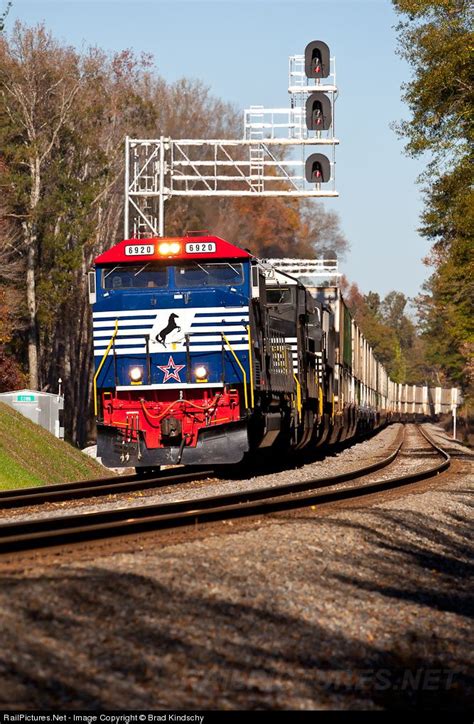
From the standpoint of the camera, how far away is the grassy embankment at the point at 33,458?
78.4ft

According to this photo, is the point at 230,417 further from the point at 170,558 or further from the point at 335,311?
the point at 335,311

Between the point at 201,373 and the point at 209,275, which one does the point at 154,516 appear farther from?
the point at 209,275

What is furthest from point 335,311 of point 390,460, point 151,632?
point 151,632

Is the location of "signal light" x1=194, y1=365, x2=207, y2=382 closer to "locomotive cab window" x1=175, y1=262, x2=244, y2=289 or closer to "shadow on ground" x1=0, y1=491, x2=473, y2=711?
"locomotive cab window" x1=175, y1=262, x2=244, y2=289

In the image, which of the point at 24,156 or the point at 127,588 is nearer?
the point at 127,588

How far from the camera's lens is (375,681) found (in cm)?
599

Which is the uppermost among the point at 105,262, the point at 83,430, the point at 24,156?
the point at 24,156

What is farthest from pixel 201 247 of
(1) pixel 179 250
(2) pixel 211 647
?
(2) pixel 211 647

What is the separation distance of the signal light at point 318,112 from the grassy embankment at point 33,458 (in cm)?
1005

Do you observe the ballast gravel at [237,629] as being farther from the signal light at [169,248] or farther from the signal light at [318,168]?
the signal light at [318,168]

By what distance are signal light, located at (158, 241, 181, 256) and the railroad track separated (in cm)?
424

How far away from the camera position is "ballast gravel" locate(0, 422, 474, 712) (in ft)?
17.9

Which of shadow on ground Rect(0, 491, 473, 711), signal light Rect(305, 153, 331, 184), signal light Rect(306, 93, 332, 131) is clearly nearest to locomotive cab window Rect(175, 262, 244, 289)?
signal light Rect(306, 93, 332, 131)

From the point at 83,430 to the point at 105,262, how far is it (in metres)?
34.4
